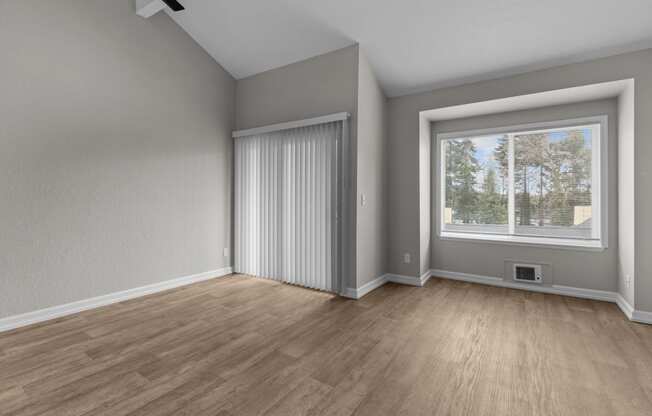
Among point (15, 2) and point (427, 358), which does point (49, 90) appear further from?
point (427, 358)

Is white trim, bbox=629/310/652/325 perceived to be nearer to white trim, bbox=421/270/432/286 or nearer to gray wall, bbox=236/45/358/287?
white trim, bbox=421/270/432/286

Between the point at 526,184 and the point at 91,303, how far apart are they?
5153 mm

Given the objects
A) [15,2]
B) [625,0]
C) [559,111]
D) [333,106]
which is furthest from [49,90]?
[559,111]

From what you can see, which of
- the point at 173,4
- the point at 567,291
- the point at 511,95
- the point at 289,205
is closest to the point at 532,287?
the point at 567,291

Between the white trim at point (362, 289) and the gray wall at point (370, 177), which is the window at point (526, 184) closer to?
the gray wall at point (370, 177)

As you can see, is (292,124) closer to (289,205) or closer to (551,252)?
(289,205)

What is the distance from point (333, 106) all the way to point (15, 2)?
2953 mm

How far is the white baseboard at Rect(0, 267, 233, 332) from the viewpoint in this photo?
264 centimetres

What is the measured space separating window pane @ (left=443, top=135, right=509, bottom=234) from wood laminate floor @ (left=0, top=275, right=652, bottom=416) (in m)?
1.29

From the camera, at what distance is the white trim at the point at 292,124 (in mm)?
3470

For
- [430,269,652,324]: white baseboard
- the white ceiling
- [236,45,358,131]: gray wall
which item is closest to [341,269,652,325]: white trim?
[430,269,652,324]: white baseboard

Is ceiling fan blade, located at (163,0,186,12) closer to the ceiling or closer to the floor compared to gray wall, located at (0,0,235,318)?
closer to the ceiling

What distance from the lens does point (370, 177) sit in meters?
3.78

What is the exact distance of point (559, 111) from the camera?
3668 millimetres
